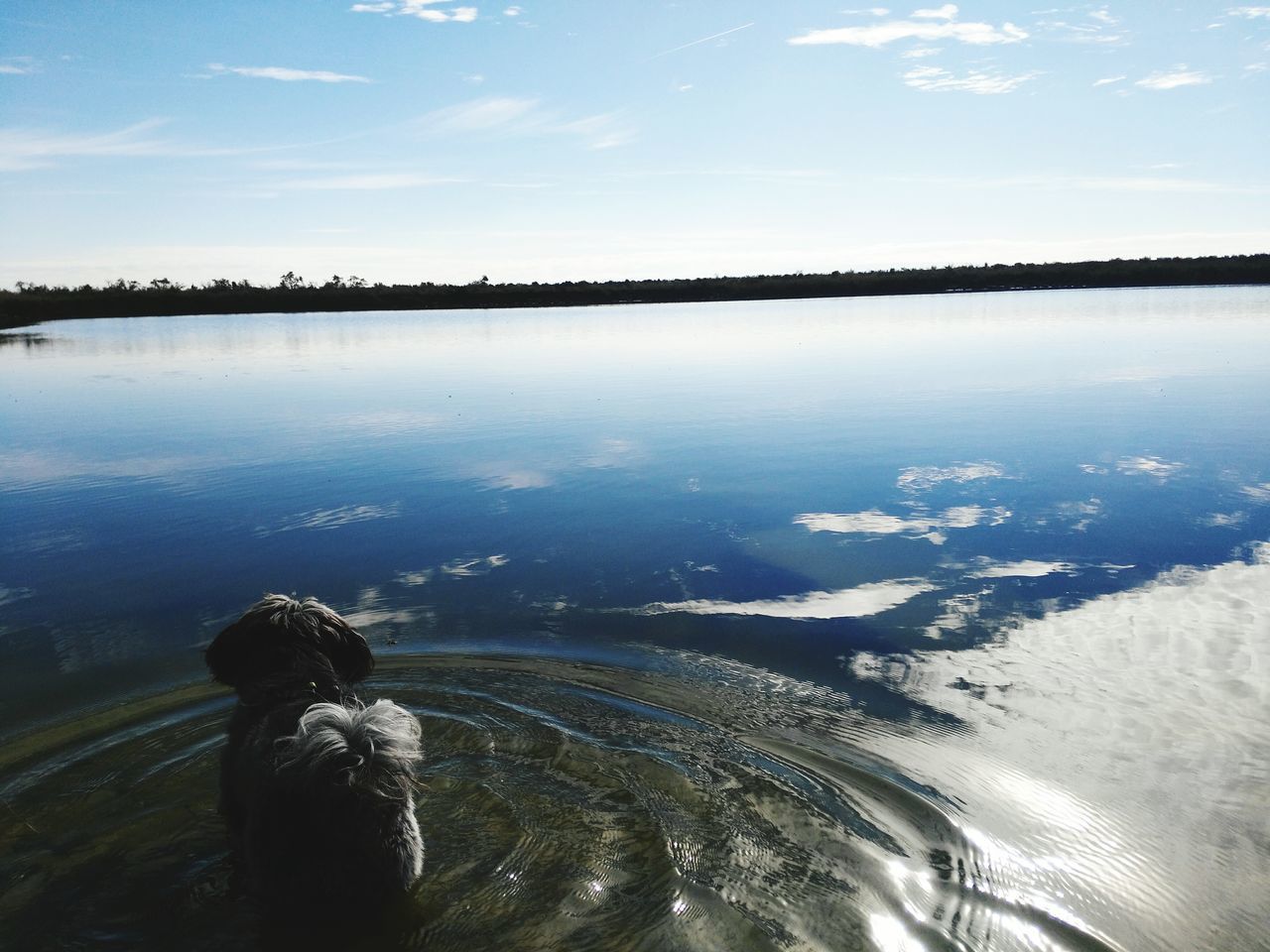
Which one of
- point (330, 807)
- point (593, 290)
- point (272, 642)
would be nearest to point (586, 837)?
point (330, 807)

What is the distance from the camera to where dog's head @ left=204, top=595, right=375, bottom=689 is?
486 cm

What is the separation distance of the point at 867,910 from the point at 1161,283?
111 m

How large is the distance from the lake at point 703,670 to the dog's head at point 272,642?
3.01ft

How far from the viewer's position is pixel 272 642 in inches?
192

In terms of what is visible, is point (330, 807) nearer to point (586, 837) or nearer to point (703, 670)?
point (586, 837)

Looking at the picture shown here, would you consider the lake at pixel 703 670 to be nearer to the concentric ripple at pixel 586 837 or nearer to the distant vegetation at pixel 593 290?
the concentric ripple at pixel 586 837

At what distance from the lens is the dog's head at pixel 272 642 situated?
486 centimetres

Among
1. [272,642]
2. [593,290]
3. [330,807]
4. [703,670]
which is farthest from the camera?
[593,290]

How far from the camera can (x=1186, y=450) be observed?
13.5 m

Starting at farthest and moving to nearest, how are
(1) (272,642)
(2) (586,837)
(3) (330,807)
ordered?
(1) (272,642) → (2) (586,837) → (3) (330,807)

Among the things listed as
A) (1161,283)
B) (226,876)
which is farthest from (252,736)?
(1161,283)

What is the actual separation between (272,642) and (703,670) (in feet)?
10.2

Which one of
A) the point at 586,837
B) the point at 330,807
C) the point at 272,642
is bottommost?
the point at 586,837

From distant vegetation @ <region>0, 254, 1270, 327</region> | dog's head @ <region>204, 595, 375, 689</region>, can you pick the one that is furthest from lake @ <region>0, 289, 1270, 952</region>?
distant vegetation @ <region>0, 254, 1270, 327</region>
